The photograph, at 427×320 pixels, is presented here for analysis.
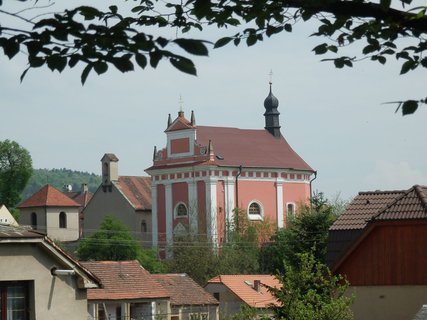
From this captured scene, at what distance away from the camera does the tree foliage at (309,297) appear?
25078mm

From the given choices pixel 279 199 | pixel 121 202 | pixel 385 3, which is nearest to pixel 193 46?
pixel 385 3

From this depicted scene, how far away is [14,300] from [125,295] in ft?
56.8

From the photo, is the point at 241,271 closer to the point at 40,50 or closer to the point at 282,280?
the point at 282,280

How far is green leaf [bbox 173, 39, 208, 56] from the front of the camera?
6.13m

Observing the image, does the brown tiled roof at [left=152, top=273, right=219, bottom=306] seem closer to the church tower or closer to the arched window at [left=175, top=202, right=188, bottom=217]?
the arched window at [left=175, top=202, right=188, bottom=217]

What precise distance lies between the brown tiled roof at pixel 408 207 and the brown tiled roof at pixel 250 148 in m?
54.0

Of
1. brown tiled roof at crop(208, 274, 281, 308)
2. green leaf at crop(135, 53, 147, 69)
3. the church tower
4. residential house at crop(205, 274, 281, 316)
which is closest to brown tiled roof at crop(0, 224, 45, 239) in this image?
green leaf at crop(135, 53, 147, 69)

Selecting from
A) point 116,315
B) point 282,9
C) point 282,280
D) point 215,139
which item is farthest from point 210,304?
point 215,139

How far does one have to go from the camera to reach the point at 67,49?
6.59 metres

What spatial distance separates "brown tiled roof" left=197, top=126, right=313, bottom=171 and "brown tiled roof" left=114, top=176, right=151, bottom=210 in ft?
28.8

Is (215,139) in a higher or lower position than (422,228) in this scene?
higher

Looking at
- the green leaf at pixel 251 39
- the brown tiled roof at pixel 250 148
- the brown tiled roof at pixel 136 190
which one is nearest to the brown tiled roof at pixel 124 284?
the green leaf at pixel 251 39

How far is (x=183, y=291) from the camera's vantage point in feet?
154

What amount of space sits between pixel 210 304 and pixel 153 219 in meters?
43.1
